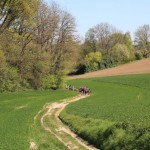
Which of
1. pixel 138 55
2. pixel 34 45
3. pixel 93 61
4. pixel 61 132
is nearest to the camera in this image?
pixel 61 132

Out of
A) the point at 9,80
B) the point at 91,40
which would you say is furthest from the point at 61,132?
the point at 91,40

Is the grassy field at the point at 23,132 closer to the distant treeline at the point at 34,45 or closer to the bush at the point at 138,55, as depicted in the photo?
the distant treeline at the point at 34,45

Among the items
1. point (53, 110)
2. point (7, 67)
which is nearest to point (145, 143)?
point (53, 110)

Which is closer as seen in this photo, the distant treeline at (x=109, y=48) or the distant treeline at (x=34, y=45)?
the distant treeline at (x=34, y=45)

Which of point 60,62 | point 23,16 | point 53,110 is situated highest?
point 23,16

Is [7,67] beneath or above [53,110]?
above

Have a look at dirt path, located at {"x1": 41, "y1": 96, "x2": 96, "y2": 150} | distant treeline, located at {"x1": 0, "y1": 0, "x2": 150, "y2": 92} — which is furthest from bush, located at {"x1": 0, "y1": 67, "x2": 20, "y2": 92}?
dirt path, located at {"x1": 41, "y1": 96, "x2": 96, "y2": 150}

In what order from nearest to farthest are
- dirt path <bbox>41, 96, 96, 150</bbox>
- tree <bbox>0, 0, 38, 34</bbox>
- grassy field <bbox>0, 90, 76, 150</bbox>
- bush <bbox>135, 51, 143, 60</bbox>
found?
grassy field <bbox>0, 90, 76, 150</bbox>
dirt path <bbox>41, 96, 96, 150</bbox>
tree <bbox>0, 0, 38, 34</bbox>
bush <bbox>135, 51, 143, 60</bbox>

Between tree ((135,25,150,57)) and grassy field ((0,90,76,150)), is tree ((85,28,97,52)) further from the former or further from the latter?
grassy field ((0,90,76,150))

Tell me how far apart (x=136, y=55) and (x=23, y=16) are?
113 meters

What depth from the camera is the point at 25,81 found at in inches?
2813

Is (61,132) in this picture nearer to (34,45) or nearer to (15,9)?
(15,9)

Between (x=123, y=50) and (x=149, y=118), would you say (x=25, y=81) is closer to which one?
(x=149, y=118)

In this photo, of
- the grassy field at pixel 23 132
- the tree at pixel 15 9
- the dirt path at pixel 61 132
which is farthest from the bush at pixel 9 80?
the dirt path at pixel 61 132
